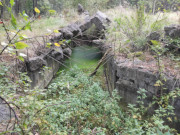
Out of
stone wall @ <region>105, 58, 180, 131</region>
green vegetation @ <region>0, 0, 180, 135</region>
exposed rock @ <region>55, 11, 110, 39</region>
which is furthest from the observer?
exposed rock @ <region>55, 11, 110, 39</region>

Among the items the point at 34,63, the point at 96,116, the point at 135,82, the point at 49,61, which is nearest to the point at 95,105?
the point at 96,116

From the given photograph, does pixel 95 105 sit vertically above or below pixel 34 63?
below

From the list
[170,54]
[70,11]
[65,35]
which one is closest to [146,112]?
[170,54]

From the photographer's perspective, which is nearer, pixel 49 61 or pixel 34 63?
pixel 34 63

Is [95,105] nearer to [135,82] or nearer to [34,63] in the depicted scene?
[135,82]

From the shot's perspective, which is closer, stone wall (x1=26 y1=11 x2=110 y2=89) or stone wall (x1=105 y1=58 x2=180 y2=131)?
stone wall (x1=105 y1=58 x2=180 y2=131)

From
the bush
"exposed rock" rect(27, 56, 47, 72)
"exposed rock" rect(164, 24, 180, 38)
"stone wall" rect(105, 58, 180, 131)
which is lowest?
the bush

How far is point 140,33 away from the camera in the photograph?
4191 mm

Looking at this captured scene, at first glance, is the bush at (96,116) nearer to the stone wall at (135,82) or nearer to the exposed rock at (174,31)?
the stone wall at (135,82)

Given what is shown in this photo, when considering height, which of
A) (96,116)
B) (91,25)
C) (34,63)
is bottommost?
(96,116)

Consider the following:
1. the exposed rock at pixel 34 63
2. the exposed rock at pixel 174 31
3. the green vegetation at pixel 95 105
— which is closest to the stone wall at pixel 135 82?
the green vegetation at pixel 95 105

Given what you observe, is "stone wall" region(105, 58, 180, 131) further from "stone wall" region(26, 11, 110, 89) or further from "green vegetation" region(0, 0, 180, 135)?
"stone wall" region(26, 11, 110, 89)

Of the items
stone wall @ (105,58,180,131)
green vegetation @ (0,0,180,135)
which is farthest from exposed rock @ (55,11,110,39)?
stone wall @ (105,58,180,131)

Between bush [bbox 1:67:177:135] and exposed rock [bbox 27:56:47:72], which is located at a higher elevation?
exposed rock [bbox 27:56:47:72]
